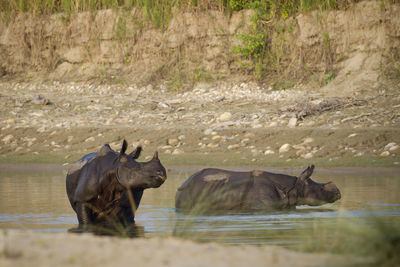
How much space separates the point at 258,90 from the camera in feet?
76.0

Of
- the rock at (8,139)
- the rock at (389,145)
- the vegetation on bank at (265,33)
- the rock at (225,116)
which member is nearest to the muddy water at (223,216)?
the rock at (389,145)

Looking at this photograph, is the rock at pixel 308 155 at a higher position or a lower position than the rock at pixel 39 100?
higher

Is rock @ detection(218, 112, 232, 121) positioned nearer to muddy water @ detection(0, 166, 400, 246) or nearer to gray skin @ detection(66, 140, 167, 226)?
muddy water @ detection(0, 166, 400, 246)

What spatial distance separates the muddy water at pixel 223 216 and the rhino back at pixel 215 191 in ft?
1.02

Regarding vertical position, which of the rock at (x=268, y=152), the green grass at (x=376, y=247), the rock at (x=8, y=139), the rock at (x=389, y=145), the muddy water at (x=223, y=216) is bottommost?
the rock at (x=8, y=139)

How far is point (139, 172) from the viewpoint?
8367 mm

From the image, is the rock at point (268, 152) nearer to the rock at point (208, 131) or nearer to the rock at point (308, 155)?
the rock at point (308, 155)

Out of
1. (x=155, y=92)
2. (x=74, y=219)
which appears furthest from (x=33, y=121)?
(x=74, y=219)

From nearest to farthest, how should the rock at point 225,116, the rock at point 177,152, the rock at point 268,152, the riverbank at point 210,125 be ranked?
1. the riverbank at point 210,125
2. the rock at point 268,152
3. the rock at point 177,152
4. the rock at point 225,116

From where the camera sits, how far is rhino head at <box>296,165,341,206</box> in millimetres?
10348

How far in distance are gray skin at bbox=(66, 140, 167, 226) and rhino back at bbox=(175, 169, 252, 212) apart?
1.56m

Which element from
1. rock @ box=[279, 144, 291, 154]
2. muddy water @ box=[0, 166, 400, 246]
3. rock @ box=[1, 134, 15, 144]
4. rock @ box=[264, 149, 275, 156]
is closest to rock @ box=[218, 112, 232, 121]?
rock @ box=[264, 149, 275, 156]

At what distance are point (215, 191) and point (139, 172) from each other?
2.33 m

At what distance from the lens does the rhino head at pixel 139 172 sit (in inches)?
324
